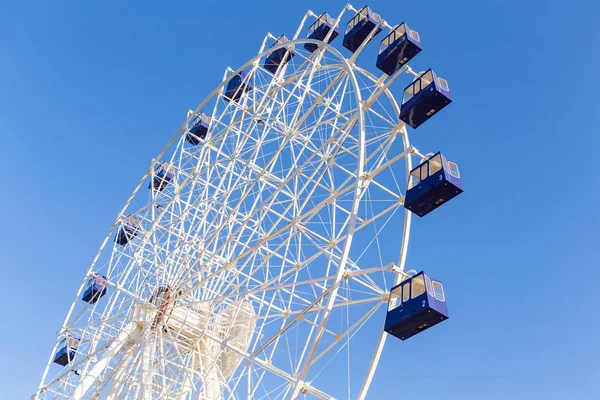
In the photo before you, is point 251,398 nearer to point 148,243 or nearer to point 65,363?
point 148,243

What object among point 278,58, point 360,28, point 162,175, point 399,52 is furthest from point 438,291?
point 162,175

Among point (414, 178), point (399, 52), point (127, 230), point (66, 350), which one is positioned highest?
point (399, 52)

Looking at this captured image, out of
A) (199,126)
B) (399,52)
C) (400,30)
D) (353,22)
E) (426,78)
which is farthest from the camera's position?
(199,126)

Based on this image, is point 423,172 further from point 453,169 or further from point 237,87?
point 237,87

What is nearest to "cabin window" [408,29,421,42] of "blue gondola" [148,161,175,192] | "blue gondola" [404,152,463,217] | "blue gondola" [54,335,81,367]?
"blue gondola" [404,152,463,217]

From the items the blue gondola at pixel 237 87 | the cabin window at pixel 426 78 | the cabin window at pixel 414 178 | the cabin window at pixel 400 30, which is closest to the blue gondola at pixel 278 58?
the blue gondola at pixel 237 87

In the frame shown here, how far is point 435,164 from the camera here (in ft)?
48.5

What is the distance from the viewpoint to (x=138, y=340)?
20.5 m

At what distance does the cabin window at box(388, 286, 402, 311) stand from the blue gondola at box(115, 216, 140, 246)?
612 inches

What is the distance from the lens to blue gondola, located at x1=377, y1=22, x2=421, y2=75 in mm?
17344

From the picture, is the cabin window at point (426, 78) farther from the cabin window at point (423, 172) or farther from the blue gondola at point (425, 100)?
the cabin window at point (423, 172)

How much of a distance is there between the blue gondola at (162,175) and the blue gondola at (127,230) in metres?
1.57

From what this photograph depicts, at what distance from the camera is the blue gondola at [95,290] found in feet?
84.7

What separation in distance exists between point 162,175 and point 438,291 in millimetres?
16063
